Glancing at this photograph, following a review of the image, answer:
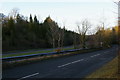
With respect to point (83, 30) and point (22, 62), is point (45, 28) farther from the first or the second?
point (22, 62)

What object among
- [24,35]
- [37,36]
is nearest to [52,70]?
[24,35]

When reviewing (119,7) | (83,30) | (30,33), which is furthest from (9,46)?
(119,7)

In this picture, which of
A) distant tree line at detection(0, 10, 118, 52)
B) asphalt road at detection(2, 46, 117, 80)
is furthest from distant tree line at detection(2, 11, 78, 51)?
asphalt road at detection(2, 46, 117, 80)

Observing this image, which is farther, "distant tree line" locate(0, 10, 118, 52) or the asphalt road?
"distant tree line" locate(0, 10, 118, 52)

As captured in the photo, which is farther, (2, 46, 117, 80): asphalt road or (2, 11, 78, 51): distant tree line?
(2, 11, 78, 51): distant tree line

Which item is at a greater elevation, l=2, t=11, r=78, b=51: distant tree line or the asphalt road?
l=2, t=11, r=78, b=51: distant tree line

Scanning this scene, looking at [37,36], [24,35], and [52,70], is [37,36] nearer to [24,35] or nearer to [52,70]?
[24,35]

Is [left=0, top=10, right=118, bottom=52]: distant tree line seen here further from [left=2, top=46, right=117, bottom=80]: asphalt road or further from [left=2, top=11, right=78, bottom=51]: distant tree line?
[left=2, top=46, right=117, bottom=80]: asphalt road

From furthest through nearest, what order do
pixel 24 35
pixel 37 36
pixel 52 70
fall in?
pixel 37 36 → pixel 24 35 → pixel 52 70

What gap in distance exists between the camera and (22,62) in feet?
53.4

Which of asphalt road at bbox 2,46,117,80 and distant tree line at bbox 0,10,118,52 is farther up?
distant tree line at bbox 0,10,118,52

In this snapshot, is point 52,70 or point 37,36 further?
point 37,36

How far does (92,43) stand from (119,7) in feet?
127

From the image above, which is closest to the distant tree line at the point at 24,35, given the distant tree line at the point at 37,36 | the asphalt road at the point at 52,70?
the distant tree line at the point at 37,36
